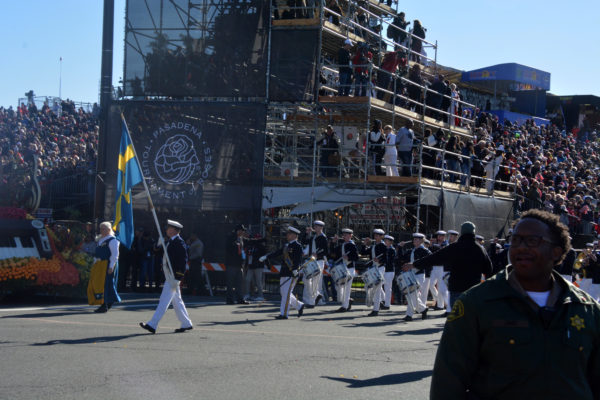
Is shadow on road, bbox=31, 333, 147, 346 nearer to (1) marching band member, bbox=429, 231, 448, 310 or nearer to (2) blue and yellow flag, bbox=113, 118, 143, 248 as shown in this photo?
(2) blue and yellow flag, bbox=113, 118, 143, 248

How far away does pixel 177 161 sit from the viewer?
899 inches

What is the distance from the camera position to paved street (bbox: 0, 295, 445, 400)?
8.16 m

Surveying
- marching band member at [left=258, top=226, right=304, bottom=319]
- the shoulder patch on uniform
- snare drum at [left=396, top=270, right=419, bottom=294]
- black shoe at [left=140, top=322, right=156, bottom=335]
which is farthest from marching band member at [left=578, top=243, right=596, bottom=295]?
the shoulder patch on uniform

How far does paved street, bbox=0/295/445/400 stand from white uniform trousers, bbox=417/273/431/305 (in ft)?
8.46

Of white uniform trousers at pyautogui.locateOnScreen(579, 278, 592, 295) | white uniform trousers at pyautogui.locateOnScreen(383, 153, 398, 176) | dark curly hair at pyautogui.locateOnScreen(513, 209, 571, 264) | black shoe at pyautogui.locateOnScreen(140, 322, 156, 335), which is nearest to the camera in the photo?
dark curly hair at pyautogui.locateOnScreen(513, 209, 571, 264)

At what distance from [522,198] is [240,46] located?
37.6ft

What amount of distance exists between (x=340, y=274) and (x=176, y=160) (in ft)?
21.3

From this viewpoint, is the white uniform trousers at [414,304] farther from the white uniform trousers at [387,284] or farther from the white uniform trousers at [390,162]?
the white uniform trousers at [390,162]

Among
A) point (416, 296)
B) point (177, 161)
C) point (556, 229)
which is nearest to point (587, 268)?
point (416, 296)

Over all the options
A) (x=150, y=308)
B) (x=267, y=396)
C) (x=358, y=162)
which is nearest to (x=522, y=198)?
(x=358, y=162)

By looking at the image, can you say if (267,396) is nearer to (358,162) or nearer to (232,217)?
(232,217)

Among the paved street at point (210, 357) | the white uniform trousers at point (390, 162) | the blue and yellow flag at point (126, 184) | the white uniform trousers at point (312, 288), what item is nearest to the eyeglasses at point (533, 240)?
the paved street at point (210, 357)

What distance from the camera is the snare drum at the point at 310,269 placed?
18250mm

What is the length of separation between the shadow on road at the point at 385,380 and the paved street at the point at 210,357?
1 centimetres
